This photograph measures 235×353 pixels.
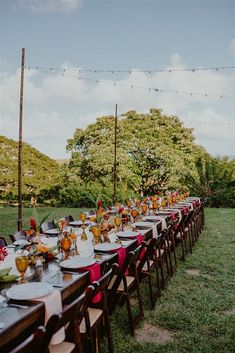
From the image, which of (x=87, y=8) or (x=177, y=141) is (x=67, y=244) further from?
(x=177, y=141)

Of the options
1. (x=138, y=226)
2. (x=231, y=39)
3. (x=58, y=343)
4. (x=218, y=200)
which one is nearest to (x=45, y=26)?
(x=231, y=39)

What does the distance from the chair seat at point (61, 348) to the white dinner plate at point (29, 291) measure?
0.38 meters

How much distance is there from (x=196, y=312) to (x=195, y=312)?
1 cm

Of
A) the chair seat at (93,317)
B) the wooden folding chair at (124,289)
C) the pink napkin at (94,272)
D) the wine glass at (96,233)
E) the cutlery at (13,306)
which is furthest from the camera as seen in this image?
the wine glass at (96,233)

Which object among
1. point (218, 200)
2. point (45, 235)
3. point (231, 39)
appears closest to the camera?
point (45, 235)

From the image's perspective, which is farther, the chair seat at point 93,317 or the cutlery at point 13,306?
the chair seat at point 93,317

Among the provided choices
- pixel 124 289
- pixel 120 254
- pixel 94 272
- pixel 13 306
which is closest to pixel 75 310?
pixel 13 306

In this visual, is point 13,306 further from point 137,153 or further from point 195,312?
point 137,153

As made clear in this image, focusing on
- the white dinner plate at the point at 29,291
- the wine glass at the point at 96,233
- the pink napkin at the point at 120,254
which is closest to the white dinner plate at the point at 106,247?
the pink napkin at the point at 120,254

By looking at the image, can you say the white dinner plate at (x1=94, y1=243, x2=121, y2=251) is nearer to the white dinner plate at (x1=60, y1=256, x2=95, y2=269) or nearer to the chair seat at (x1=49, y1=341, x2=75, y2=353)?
the white dinner plate at (x1=60, y1=256, x2=95, y2=269)

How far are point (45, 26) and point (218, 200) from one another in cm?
1001

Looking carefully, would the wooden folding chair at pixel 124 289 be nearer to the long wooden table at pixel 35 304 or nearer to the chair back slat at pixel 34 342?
the long wooden table at pixel 35 304

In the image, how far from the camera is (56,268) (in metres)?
2.66

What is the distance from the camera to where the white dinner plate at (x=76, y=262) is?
2.60 metres
